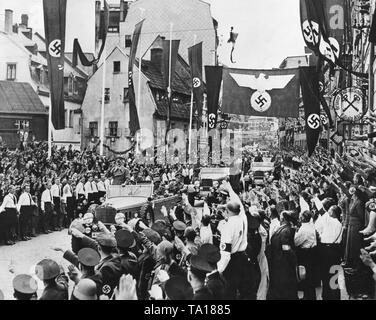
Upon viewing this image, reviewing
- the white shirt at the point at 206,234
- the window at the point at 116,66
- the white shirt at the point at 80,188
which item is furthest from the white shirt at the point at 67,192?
the window at the point at 116,66

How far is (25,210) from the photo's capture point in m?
11.6

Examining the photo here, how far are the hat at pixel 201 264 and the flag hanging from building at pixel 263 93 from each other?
5646mm

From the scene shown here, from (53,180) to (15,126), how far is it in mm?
6030

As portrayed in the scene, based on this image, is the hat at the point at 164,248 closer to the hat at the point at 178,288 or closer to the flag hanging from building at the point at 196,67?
the hat at the point at 178,288

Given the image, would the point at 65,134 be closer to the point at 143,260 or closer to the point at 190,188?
the point at 190,188

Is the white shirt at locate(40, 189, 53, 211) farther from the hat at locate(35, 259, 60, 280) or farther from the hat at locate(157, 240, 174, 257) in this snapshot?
the hat at locate(35, 259, 60, 280)

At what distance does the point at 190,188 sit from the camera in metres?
13.3

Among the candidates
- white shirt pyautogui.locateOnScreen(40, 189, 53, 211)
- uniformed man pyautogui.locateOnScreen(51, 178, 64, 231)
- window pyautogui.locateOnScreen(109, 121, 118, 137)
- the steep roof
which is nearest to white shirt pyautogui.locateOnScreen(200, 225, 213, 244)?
uniformed man pyautogui.locateOnScreen(51, 178, 64, 231)

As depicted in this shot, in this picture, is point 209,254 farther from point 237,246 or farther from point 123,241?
point 237,246

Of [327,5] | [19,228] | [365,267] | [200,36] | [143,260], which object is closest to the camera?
[143,260]

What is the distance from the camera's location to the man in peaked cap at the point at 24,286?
4.94 m

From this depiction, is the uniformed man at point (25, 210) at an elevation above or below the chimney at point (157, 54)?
below

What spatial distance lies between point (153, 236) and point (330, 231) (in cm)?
282
